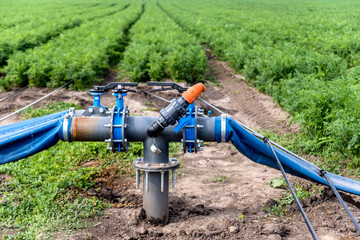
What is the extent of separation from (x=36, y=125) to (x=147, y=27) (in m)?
17.7

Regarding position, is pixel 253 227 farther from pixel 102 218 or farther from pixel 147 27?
pixel 147 27

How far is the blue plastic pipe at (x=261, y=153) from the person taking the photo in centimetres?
396

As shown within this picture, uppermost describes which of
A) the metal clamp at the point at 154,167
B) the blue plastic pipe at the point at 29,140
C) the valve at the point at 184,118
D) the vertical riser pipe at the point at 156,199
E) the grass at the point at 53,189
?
the valve at the point at 184,118

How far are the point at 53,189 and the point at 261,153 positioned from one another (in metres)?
2.42

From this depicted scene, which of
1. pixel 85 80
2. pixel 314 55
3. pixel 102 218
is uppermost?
pixel 314 55

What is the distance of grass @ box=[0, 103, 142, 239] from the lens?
13.7 ft

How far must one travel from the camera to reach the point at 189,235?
4.02 meters

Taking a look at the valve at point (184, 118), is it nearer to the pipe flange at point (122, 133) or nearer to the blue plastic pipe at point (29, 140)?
the pipe flange at point (122, 133)

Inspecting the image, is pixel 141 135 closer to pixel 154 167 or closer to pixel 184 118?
pixel 154 167

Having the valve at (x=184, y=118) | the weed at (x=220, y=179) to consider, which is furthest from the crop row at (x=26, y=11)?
the valve at (x=184, y=118)

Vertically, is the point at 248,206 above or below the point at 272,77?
below

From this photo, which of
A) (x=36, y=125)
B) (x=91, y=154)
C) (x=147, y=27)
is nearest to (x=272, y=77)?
(x=91, y=154)

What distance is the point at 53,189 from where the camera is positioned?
4.88 m

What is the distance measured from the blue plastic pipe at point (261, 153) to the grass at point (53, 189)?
5.52 feet
